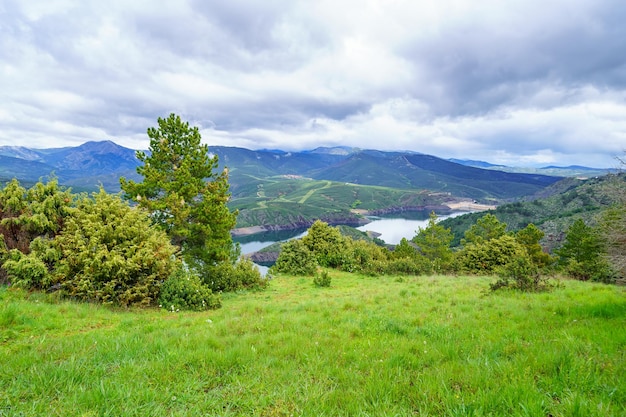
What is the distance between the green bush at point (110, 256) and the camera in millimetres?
11422

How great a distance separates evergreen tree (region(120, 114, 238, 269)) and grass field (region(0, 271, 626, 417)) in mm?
10906

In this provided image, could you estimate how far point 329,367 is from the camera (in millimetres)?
5078

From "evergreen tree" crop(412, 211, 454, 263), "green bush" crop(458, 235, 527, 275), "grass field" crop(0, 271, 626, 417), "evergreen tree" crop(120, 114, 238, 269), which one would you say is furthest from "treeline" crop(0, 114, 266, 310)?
"evergreen tree" crop(412, 211, 454, 263)

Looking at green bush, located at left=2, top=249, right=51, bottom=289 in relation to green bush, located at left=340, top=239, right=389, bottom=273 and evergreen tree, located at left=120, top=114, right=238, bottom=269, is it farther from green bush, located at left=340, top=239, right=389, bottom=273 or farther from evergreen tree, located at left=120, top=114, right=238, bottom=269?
green bush, located at left=340, top=239, right=389, bottom=273

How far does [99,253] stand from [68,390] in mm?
8590

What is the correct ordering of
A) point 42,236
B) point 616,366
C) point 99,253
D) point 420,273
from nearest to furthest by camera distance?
point 616,366
point 99,253
point 42,236
point 420,273

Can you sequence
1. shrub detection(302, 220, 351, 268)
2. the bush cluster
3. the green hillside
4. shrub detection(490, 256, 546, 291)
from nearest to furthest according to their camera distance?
the bush cluster, shrub detection(490, 256, 546, 291), shrub detection(302, 220, 351, 268), the green hillside

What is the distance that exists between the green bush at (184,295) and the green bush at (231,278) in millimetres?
4967

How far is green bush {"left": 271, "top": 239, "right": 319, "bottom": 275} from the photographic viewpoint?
27.0 m

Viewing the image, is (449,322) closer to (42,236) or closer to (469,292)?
(469,292)

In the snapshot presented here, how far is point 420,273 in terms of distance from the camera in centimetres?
2742

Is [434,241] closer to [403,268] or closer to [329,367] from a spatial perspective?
[403,268]

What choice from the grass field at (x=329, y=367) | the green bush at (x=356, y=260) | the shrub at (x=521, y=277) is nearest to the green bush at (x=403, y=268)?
the green bush at (x=356, y=260)

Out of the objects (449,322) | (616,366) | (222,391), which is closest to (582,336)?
(616,366)
